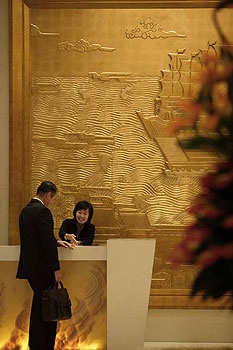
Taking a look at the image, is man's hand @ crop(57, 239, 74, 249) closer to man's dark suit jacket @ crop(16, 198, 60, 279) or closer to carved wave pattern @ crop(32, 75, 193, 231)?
man's dark suit jacket @ crop(16, 198, 60, 279)

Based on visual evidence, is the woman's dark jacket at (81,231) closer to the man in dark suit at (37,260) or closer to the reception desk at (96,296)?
the reception desk at (96,296)

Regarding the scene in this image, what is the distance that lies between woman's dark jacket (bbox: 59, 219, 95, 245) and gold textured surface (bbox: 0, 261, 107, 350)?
1.28ft

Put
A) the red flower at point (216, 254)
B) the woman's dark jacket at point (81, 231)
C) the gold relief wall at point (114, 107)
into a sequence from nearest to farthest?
the red flower at point (216, 254) < the woman's dark jacket at point (81, 231) < the gold relief wall at point (114, 107)

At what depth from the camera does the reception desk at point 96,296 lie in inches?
325

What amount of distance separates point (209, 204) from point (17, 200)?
9.09 meters

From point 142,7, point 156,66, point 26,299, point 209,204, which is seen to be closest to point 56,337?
point 26,299

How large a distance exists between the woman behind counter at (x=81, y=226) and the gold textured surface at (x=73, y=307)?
408 mm

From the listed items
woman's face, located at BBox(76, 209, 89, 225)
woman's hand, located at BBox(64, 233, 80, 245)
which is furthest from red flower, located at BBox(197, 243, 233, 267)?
woman's face, located at BBox(76, 209, 89, 225)

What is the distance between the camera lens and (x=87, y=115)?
10.3 meters

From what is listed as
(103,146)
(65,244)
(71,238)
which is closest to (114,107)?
(103,146)

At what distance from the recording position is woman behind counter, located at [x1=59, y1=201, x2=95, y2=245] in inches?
356

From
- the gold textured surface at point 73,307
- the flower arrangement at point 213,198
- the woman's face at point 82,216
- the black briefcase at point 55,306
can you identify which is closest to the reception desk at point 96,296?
the gold textured surface at point 73,307

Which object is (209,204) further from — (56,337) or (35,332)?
(56,337)

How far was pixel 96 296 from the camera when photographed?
8758 millimetres
